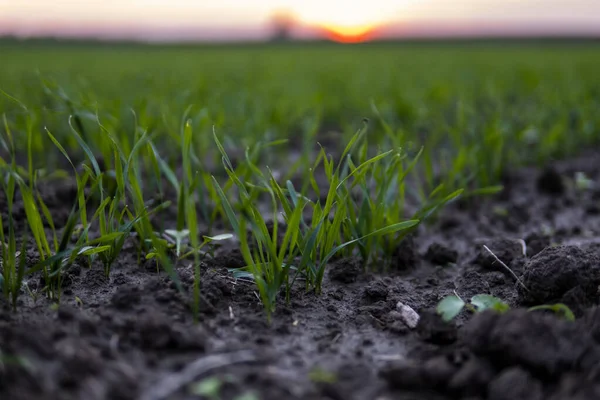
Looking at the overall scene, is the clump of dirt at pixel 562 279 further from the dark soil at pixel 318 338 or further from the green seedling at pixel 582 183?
the green seedling at pixel 582 183

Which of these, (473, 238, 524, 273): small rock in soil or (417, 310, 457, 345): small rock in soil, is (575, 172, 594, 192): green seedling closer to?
(473, 238, 524, 273): small rock in soil

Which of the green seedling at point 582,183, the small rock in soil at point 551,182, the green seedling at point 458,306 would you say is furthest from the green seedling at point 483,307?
the small rock in soil at point 551,182

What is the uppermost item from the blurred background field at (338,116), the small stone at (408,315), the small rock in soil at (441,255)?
the blurred background field at (338,116)

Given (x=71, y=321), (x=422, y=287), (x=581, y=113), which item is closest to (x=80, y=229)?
(x=71, y=321)

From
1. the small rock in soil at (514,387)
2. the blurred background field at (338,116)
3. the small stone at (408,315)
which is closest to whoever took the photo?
the small rock in soil at (514,387)

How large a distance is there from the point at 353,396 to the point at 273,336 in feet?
0.88

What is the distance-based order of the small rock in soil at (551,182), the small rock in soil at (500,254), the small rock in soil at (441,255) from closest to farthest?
the small rock in soil at (500,254)
the small rock in soil at (441,255)
the small rock in soil at (551,182)

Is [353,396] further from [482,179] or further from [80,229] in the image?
[482,179]

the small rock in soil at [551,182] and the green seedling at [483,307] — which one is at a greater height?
the green seedling at [483,307]

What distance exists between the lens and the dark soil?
0.98 meters

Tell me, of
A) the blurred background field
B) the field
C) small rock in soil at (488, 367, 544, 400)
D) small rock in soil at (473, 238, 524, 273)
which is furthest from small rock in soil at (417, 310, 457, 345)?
the blurred background field

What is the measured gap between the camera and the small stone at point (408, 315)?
4.32 ft

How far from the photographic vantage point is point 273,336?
123 centimetres

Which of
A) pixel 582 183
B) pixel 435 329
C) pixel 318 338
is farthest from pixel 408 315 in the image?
pixel 582 183
